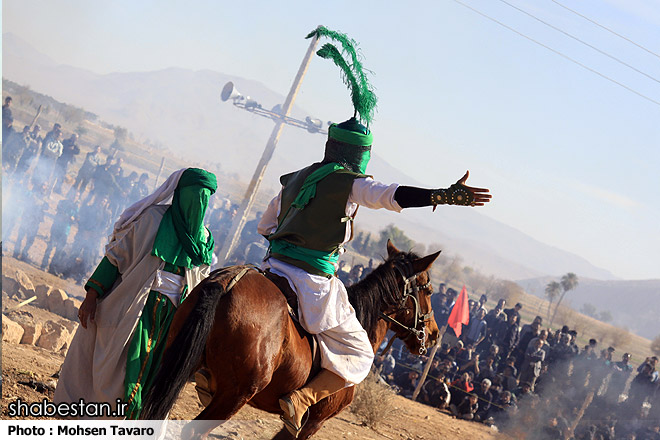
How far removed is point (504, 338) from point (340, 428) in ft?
25.7

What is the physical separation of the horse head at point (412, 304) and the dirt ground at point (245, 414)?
2309mm

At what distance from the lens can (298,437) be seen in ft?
17.2

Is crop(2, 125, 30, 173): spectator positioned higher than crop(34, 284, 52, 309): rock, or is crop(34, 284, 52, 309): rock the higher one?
crop(2, 125, 30, 173): spectator

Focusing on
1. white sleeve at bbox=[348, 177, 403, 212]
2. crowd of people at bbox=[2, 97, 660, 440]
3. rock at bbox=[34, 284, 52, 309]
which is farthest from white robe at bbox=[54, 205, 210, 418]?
crowd of people at bbox=[2, 97, 660, 440]

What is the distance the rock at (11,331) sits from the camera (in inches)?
300

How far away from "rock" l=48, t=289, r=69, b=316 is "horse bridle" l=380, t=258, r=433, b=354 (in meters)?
6.43

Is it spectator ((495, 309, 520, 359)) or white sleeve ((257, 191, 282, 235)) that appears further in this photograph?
spectator ((495, 309, 520, 359))

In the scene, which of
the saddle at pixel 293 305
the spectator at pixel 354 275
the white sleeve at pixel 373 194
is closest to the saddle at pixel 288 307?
the saddle at pixel 293 305

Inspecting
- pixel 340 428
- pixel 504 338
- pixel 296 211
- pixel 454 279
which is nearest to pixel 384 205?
pixel 296 211

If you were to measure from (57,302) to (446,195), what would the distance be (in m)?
7.99

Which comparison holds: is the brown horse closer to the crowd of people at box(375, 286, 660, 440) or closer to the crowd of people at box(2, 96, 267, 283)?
the crowd of people at box(375, 286, 660, 440)

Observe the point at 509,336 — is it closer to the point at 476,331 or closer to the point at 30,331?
the point at 476,331

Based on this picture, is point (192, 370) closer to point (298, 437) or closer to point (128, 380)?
point (128, 380)

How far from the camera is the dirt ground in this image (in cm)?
630
